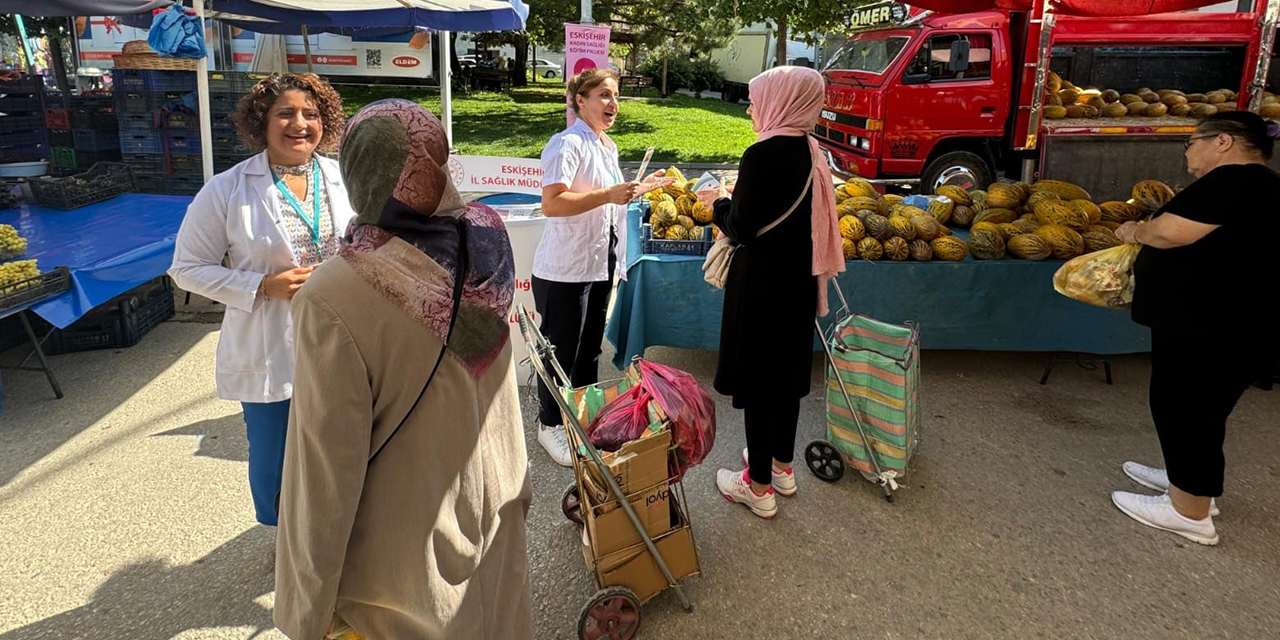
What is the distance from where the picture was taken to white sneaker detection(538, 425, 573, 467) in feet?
11.6

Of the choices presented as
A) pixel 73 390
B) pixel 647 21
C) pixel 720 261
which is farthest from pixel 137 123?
pixel 647 21

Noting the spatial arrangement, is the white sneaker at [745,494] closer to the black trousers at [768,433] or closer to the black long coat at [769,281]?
the black trousers at [768,433]

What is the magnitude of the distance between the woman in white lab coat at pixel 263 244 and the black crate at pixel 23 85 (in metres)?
6.24

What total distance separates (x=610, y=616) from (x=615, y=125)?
Result: 16.1m

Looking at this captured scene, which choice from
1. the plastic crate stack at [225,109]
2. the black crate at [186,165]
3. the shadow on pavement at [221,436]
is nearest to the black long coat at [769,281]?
the shadow on pavement at [221,436]

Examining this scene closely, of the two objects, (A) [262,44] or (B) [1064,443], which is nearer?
(B) [1064,443]

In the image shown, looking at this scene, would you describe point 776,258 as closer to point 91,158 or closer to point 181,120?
point 181,120

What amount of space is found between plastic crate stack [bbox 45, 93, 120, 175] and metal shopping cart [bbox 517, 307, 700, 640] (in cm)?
684

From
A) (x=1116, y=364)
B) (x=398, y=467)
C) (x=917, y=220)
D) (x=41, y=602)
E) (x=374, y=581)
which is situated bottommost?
(x=41, y=602)

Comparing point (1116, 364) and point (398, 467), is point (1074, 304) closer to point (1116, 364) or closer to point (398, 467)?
point (1116, 364)

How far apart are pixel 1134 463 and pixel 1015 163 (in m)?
6.51

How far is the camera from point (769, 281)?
8.98 feet

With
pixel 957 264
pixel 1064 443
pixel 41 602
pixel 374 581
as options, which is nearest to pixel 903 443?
pixel 1064 443

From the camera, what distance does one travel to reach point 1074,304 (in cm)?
446
